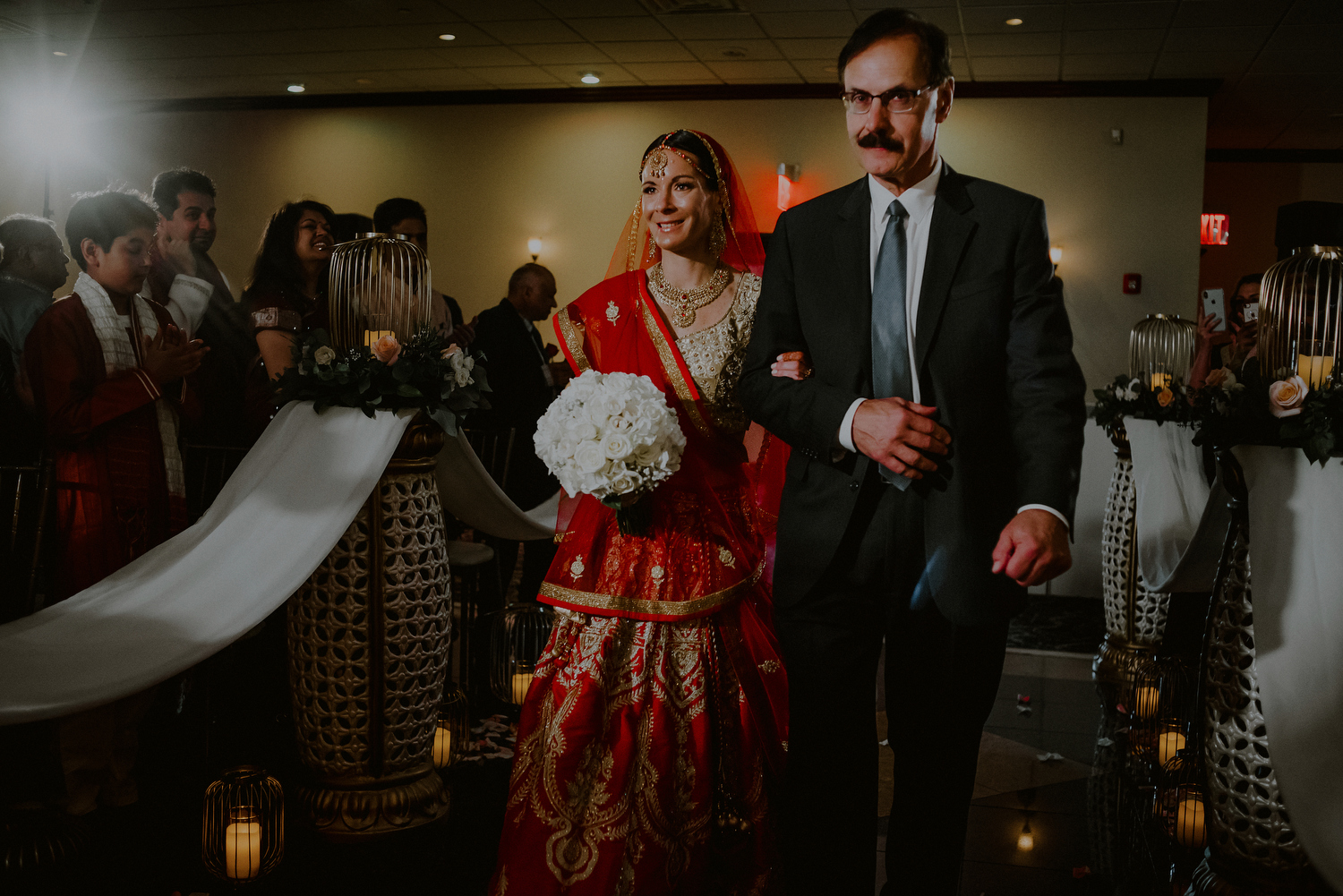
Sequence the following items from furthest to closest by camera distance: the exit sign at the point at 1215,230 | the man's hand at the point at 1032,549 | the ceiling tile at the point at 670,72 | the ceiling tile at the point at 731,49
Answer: the exit sign at the point at 1215,230 → the ceiling tile at the point at 670,72 → the ceiling tile at the point at 731,49 → the man's hand at the point at 1032,549

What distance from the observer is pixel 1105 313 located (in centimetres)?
788

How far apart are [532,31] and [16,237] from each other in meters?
4.16

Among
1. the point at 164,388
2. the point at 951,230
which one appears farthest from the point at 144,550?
the point at 951,230

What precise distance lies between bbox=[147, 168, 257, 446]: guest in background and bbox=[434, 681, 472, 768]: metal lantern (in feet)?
4.63

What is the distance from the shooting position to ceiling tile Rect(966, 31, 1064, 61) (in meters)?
6.84

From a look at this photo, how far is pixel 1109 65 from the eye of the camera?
739cm

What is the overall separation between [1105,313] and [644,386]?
688 cm

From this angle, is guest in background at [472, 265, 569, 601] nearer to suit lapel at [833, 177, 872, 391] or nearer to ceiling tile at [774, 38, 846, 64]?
suit lapel at [833, 177, 872, 391]

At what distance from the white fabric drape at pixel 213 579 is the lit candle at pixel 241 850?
1.39 ft

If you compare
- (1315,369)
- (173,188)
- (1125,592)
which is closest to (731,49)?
(173,188)

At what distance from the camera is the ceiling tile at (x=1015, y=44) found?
22.5ft

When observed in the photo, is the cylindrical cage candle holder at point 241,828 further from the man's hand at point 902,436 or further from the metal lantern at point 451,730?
the man's hand at point 902,436

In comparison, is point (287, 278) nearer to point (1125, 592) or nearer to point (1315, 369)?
point (1315, 369)

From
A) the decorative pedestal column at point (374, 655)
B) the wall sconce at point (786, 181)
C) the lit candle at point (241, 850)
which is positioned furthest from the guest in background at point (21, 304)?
the wall sconce at point (786, 181)
